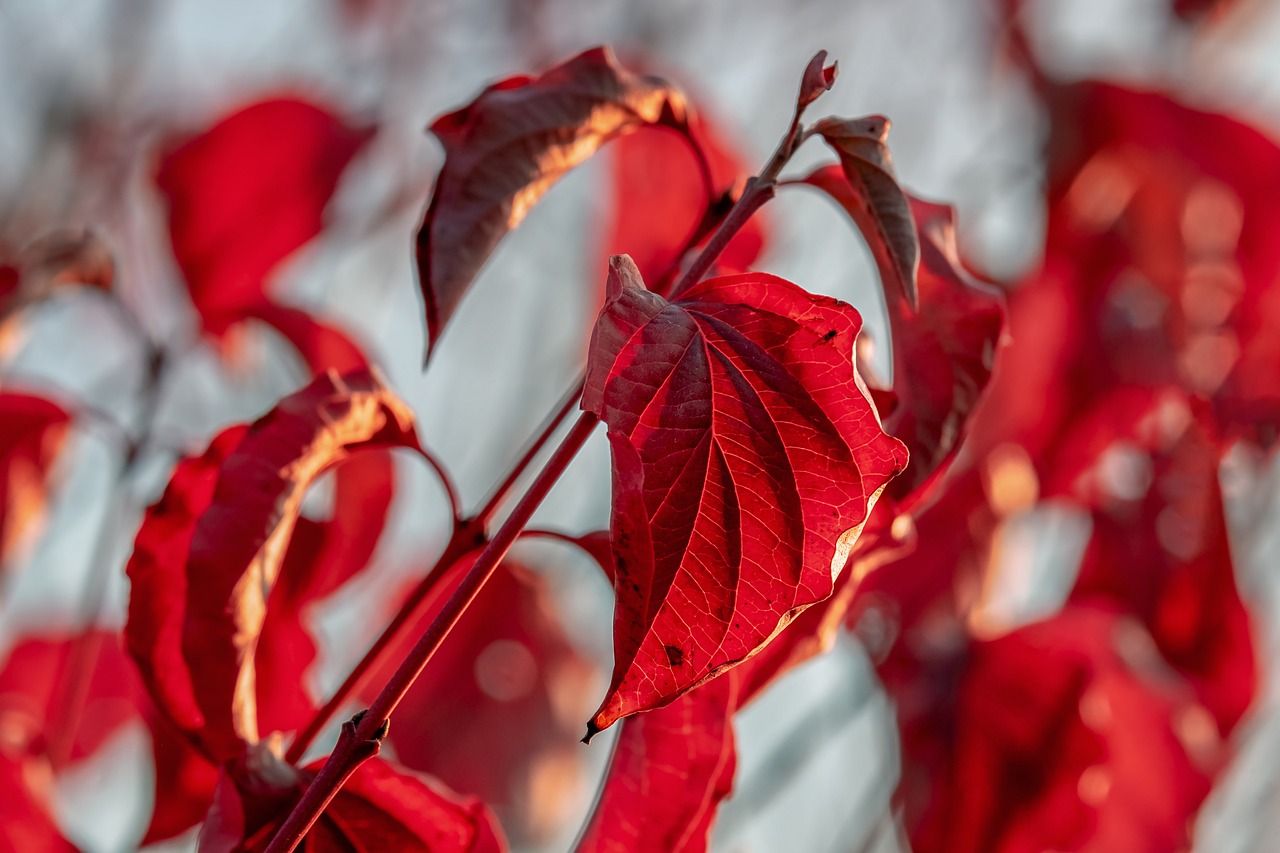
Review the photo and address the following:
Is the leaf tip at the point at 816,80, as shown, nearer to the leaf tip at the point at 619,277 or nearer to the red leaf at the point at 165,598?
the leaf tip at the point at 619,277

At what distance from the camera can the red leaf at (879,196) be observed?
562 mm

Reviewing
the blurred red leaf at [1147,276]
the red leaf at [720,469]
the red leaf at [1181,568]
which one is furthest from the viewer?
the blurred red leaf at [1147,276]

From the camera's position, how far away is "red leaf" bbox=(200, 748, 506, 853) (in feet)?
1.88

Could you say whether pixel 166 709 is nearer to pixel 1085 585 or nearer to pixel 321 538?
pixel 321 538

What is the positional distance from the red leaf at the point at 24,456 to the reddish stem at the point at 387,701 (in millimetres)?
635

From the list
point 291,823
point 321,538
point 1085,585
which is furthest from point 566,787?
point 291,823

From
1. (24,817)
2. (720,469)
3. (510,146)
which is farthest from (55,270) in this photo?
(720,469)

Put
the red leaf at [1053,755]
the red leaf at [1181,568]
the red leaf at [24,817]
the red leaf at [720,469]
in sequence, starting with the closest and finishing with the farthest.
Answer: the red leaf at [720,469] → the red leaf at [24,817] → the red leaf at [1053,755] → the red leaf at [1181,568]

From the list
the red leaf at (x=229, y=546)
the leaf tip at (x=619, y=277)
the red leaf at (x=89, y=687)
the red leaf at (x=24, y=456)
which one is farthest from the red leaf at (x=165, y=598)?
the red leaf at (x=89, y=687)

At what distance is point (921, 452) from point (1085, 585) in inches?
41.9

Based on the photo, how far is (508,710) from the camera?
2229 millimetres

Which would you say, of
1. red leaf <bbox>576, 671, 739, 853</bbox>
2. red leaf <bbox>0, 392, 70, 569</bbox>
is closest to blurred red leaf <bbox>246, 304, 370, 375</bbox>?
red leaf <bbox>0, 392, 70, 569</bbox>

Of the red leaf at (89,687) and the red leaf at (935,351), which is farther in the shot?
the red leaf at (89,687)

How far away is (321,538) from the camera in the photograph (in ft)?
3.01
